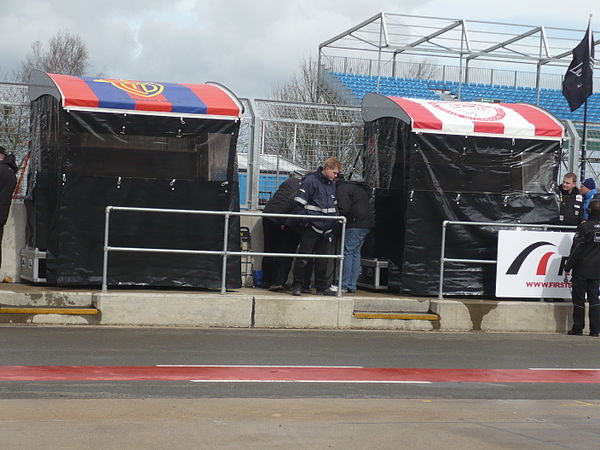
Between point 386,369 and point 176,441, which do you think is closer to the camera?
point 176,441

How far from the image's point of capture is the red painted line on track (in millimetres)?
8375

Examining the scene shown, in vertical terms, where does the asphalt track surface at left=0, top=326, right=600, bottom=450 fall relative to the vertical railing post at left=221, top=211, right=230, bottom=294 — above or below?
below

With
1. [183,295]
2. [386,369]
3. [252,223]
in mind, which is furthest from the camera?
[252,223]

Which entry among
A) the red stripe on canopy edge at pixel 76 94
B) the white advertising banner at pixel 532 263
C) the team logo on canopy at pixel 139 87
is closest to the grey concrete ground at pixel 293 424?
the white advertising banner at pixel 532 263

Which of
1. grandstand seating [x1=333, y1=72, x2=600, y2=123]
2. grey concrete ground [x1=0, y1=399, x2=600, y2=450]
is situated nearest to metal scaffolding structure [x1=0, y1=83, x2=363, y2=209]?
grey concrete ground [x1=0, y1=399, x2=600, y2=450]

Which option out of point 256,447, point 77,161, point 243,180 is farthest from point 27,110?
point 256,447

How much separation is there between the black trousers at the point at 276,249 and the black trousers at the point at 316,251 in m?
0.42

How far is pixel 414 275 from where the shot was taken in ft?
43.7

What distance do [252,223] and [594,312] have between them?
16.0 ft

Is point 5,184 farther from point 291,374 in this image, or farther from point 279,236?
point 291,374

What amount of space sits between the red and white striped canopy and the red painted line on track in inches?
181

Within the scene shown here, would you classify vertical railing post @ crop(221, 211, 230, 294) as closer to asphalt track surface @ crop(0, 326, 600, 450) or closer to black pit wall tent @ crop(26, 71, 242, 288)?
black pit wall tent @ crop(26, 71, 242, 288)

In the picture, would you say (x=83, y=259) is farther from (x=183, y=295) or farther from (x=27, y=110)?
(x=27, y=110)

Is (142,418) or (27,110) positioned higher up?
(27,110)
